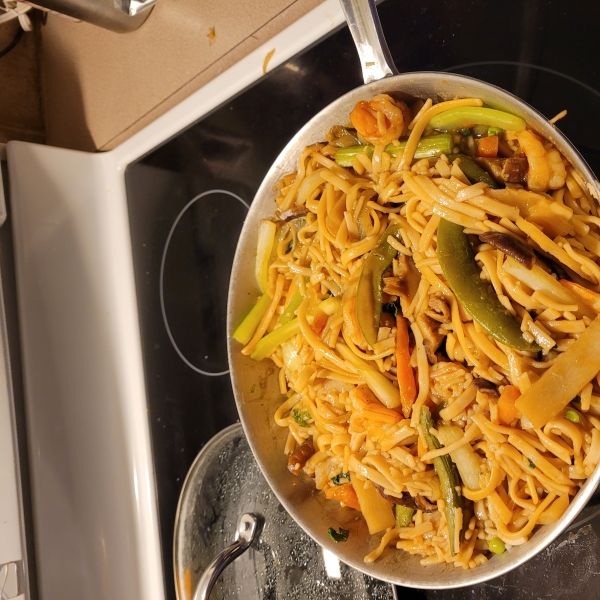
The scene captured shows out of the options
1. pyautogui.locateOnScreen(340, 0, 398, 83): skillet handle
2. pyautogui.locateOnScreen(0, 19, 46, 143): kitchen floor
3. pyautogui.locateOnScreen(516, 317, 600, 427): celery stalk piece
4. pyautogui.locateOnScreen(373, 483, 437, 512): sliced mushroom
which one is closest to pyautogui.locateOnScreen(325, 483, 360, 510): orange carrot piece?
pyautogui.locateOnScreen(373, 483, 437, 512): sliced mushroom

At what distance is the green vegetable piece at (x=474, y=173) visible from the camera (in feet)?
3.41

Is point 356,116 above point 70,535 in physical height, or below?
above

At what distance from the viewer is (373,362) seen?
1160 mm

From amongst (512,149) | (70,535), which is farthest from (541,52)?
(70,535)

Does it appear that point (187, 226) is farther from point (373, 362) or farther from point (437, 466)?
point (437, 466)

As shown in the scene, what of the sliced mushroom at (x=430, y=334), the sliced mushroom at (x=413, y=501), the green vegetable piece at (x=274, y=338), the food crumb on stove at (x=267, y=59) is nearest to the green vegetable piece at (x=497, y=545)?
the sliced mushroom at (x=413, y=501)

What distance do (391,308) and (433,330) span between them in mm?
110

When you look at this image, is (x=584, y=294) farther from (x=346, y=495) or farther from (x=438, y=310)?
(x=346, y=495)

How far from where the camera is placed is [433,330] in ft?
3.56

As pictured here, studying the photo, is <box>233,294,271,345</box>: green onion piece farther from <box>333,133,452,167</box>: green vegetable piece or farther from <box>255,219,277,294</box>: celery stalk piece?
<box>333,133,452,167</box>: green vegetable piece

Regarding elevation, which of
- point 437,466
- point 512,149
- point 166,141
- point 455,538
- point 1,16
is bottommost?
point 455,538

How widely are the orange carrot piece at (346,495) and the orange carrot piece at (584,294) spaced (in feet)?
2.11

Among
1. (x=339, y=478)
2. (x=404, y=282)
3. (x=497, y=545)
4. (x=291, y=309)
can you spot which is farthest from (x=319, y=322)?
(x=497, y=545)

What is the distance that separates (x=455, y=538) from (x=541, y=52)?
104 cm
